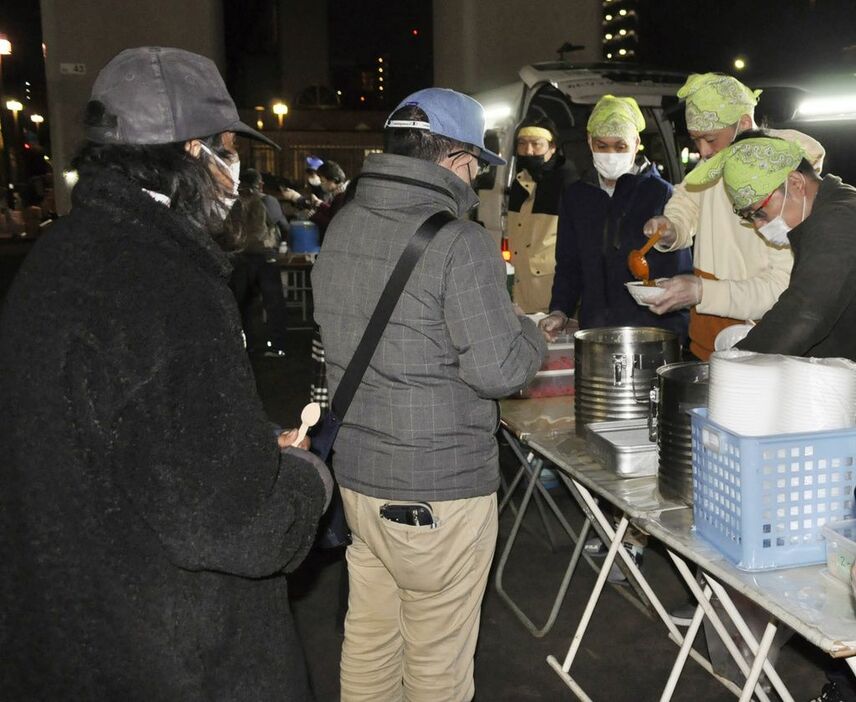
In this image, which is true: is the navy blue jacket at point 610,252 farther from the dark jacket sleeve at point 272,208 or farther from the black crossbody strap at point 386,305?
the dark jacket sleeve at point 272,208

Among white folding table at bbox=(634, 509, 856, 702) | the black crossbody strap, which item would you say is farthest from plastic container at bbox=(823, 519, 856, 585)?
the black crossbody strap

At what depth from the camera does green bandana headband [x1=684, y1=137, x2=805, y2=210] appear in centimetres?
269

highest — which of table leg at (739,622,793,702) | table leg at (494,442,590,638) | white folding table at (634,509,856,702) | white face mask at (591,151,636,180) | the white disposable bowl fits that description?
white face mask at (591,151,636,180)

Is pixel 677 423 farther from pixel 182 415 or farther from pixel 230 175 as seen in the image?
pixel 182 415

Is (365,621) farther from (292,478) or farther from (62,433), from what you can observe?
(62,433)

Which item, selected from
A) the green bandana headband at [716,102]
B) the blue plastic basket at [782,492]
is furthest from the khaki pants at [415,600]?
the green bandana headband at [716,102]

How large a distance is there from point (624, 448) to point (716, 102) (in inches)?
70.6

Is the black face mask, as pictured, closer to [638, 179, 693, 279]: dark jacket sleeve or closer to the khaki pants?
[638, 179, 693, 279]: dark jacket sleeve

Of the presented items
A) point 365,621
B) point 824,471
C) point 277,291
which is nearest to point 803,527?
point 824,471

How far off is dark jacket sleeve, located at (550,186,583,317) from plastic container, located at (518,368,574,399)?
874mm

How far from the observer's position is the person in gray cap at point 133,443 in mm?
1372

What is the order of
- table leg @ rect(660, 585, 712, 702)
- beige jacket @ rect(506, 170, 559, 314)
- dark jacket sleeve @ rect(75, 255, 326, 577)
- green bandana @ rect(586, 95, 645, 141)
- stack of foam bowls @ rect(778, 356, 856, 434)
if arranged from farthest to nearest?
beige jacket @ rect(506, 170, 559, 314) < green bandana @ rect(586, 95, 645, 141) < table leg @ rect(660, 585, 712, 702) < stack of foam bowls @ rect(778, 356, 856, 434) < dark jacket sleeve @ rect(75, 255, 326, 577)

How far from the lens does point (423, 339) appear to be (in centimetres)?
247

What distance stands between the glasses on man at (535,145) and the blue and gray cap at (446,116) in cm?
367
